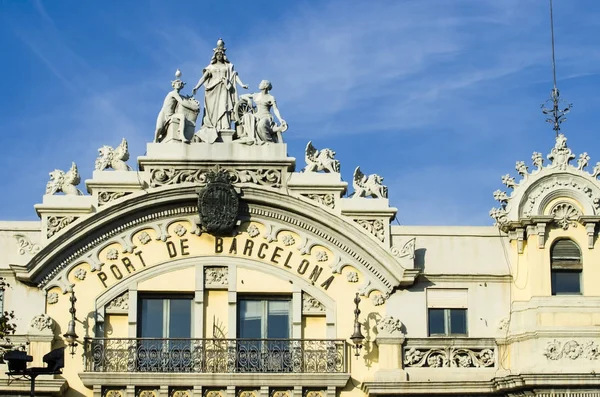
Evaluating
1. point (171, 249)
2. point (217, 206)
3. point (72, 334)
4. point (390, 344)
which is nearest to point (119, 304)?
point (72, 334)

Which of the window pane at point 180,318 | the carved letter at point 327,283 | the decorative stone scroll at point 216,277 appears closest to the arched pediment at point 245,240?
the carved letter at point 327,283

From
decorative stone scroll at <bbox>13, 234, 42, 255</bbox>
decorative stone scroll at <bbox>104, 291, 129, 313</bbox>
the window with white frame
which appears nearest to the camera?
decorative stone scroll at <bbox>13, 234, 42, 255</bbox>

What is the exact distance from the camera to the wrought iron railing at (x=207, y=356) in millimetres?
36250

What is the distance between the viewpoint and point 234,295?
121 feet

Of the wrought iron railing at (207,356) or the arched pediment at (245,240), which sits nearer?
the wrought iron railing at (207,356)

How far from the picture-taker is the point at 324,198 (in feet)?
Result: 123

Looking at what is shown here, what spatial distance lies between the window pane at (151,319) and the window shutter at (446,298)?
6548 millimetres

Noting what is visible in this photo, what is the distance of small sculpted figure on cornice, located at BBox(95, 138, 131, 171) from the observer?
37406 mm

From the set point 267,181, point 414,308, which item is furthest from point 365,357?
point 267,181

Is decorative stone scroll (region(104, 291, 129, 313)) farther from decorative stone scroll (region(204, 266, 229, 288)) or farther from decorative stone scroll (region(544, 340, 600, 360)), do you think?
decorative stone scroll (region(544, 340, 600, 360))

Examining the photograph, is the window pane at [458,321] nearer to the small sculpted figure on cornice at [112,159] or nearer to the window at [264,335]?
the window at [264,335]

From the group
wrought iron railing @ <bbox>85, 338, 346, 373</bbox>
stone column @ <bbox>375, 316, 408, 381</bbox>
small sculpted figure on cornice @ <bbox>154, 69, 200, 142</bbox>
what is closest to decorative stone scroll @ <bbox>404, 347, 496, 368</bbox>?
stone column @ <bbox>375, 316, 408, 381</bbox>

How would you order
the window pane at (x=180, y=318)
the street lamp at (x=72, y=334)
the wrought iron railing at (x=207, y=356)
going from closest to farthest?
the street lamp at (x=72, y=334) < the wrought iron railing at (x=207, y=356) < the window pane at (x=180, y=318)

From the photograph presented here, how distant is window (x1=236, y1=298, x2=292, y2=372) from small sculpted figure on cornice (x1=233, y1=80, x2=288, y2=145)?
4006 millimetres
